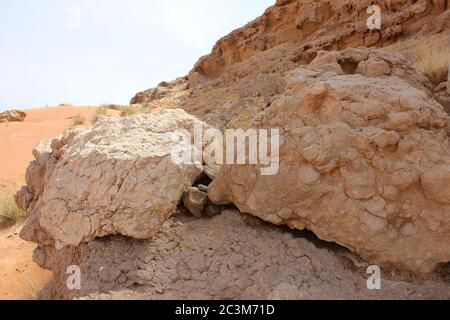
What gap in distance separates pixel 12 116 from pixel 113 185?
1427 centimetres

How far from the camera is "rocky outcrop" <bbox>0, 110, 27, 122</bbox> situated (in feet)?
47.9

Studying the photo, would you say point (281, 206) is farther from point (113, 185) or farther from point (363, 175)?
point (113, 185)

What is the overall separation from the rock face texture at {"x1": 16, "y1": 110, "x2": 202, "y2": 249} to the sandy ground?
702 mm

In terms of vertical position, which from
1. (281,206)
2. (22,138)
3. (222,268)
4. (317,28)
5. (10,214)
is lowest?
(10,214)

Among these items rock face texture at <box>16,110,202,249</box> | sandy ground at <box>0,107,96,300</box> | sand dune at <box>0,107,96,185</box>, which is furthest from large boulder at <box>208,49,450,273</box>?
sand dune at <box>0,107,96,185</box>

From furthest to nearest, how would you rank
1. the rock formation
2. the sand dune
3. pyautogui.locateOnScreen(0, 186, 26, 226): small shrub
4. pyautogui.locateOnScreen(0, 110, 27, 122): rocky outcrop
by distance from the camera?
1. pyautogui.locateOnScreen(0, 110, 27, 122): rocky outcrop
2. the sand dune
3. pyautogui.locateOnScreen(0, 186, 26, 226): small shrub
4. the rock formation

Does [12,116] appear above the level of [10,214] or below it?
above

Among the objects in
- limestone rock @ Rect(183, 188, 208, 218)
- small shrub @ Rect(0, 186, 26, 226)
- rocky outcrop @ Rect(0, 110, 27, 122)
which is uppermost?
rocky outcrop @ Rect(0, 110, 27, 122)

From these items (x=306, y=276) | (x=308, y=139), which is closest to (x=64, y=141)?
(x=308, y=139)

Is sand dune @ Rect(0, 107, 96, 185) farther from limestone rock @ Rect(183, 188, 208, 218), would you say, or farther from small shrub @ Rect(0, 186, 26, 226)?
limestone rock @ Rect(183, 188, 208, 218)

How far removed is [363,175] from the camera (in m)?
2.41
